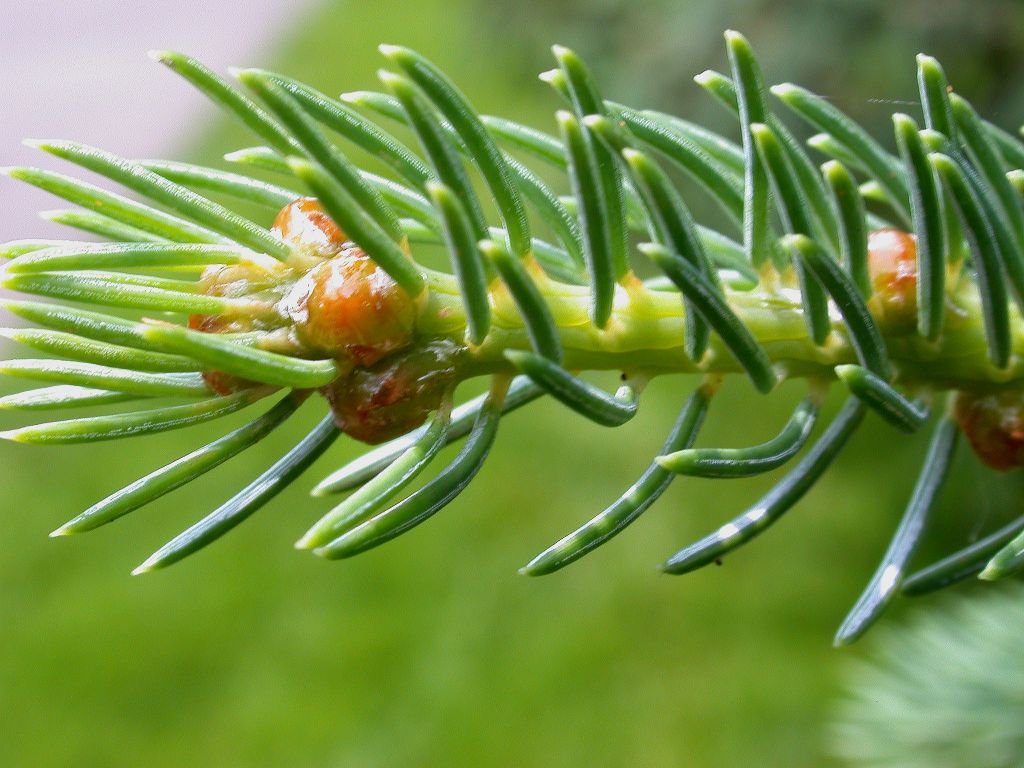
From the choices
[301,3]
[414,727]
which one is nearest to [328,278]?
[414,727]

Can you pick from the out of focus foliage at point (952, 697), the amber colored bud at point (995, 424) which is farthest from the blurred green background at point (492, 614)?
the amber colored bud at point (995, 424)

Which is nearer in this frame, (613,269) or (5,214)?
(613,269)

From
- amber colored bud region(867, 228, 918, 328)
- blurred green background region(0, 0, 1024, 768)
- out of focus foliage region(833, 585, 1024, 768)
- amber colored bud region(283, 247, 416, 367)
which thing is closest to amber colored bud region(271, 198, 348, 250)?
amber colored bud region(283, 247, 416, 367)

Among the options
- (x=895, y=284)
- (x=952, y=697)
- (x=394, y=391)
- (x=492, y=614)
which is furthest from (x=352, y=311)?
(x=492, y=614)

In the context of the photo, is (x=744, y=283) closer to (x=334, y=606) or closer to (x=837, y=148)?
(x=837, y=148)

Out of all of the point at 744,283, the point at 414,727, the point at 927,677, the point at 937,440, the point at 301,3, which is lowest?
the point at 414,727

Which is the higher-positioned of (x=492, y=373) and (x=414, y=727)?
(x=492, y=373)

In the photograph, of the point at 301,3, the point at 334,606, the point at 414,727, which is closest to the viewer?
the point at 414,727
